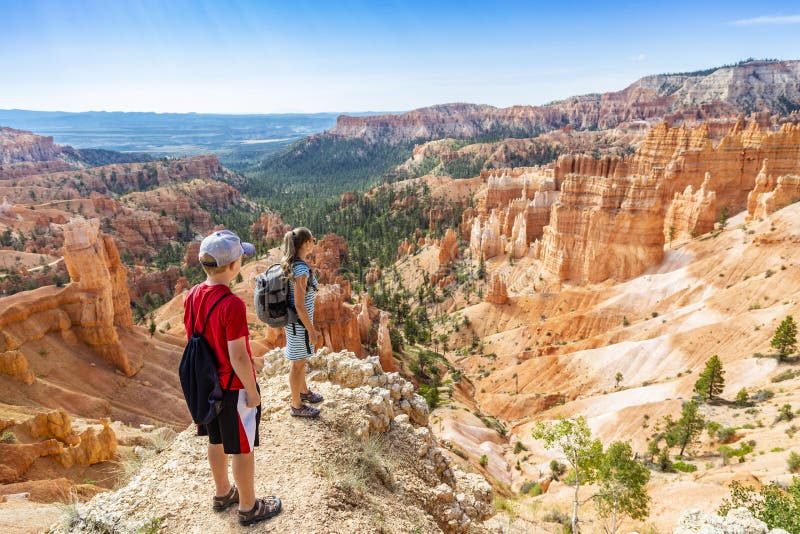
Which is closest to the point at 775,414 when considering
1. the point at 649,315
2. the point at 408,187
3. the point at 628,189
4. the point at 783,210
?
the point at 649,315

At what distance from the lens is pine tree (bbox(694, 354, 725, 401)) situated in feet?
75.9

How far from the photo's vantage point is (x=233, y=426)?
4527mm

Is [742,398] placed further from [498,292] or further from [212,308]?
[212,308]

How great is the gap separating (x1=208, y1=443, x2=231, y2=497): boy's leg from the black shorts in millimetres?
118

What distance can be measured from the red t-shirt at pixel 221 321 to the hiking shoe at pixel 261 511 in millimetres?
1397

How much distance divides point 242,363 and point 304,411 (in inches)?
115

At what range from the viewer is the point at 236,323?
4293mm

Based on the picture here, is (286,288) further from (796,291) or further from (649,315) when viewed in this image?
(649,315)

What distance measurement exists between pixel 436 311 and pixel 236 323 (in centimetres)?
5002

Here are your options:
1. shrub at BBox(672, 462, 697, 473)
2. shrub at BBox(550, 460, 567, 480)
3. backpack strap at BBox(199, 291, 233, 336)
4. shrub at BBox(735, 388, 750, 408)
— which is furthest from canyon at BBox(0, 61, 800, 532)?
backpack strap at BBox(199, 291, 233, 336)

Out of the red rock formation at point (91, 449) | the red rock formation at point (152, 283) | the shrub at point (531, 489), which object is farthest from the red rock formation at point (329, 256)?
the red rock formation at point (91, 449)

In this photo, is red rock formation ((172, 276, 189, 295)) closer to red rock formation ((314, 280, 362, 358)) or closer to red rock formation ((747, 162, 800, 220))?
red rock formation ((314, 280, 362, 358))

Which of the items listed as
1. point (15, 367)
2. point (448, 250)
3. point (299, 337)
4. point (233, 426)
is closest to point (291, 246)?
point (299, 337)

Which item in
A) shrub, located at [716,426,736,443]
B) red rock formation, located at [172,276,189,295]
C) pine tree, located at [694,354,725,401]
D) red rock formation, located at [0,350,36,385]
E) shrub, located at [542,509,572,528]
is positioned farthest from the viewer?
red rock formation, located at [172,276,189,295]
